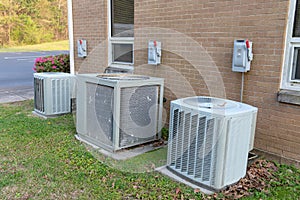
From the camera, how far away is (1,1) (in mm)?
29391

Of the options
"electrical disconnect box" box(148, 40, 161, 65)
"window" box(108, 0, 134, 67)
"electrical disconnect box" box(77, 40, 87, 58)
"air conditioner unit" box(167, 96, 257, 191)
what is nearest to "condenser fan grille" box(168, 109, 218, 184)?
"air conditioner unit" box(167, 96, 257, 191)

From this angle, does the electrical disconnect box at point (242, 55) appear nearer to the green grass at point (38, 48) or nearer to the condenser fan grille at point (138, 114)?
the condenser fan grille at point (138, 114)

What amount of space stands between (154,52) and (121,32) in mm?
1423

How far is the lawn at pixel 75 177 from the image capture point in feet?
9.66

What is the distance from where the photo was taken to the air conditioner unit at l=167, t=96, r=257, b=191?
2.89 metres

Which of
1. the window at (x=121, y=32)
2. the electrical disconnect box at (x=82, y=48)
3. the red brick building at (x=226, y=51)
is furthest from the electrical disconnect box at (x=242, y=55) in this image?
the electrical disconnect box at (x=82, y=48)

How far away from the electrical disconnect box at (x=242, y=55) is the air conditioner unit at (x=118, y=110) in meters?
1.12

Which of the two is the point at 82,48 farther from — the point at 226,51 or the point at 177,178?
the point at 177,178

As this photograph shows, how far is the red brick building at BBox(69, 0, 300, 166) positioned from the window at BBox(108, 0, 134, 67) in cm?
2

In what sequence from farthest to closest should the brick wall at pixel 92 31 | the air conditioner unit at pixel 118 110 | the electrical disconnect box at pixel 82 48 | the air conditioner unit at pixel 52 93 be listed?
the electrical disconnect box at pixel 82 48 → the brick wall at pixel 92 31 → the air conditioner unit at pixel 52 93 → the air conditioner unit at pixel 118 110

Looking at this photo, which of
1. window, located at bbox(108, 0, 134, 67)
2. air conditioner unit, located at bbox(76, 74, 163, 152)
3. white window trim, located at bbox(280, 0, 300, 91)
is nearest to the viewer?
white window trim, located at bbox(280, 0, 300, 91)

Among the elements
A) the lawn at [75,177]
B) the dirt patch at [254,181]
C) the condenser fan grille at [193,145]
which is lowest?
the lawn at [75,177]

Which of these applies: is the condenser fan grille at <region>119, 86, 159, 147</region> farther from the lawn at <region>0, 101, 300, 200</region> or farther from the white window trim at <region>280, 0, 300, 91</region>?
the white window trim at <region>280, 0, 300, 91</region>

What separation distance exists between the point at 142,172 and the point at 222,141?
1.08m
